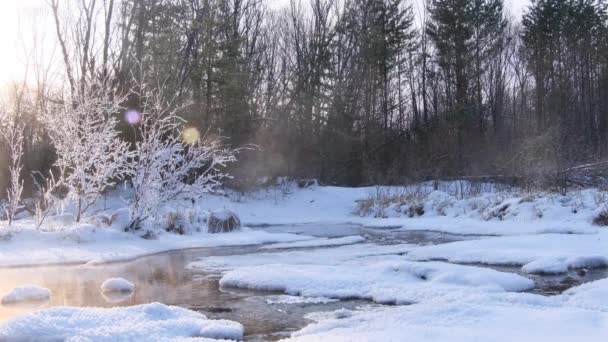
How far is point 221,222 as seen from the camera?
546 inches

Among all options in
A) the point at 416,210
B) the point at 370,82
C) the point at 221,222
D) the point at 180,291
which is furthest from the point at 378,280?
the point at 370,82

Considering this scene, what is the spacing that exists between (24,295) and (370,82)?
25266mm

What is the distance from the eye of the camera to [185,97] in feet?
74.2

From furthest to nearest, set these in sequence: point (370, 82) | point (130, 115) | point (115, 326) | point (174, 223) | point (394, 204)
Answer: point (370, 82)
point (394, 204)
point (130, 115)
point (174, 223)
point (115, 326)

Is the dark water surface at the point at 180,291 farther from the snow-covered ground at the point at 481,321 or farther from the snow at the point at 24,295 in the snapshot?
the snow-covered ground at the point at 481,321

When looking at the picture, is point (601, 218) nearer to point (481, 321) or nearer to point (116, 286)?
point (481, 321)

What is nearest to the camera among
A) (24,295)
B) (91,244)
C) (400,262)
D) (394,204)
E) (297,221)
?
(24,295)

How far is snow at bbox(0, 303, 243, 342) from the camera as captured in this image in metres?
4.45

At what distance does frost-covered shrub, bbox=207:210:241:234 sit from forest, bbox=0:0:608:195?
798 cm

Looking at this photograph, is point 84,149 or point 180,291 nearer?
point 180,291

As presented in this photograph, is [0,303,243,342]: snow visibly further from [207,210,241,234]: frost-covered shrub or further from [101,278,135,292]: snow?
[207,210,241,234]: frost-covered shrub

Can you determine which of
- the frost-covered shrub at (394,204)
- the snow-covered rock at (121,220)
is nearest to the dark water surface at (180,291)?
the snow-covered rock at (121,220)

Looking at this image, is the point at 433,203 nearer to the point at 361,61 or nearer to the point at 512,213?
the point at 512,213

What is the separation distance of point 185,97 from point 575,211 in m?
14.7
